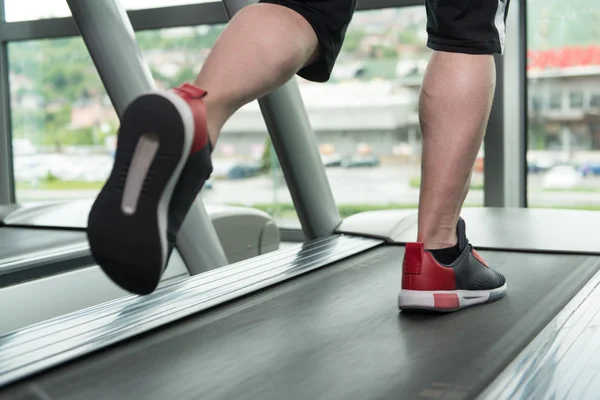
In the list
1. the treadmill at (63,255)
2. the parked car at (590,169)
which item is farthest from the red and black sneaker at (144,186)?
the parked car at (590,169)

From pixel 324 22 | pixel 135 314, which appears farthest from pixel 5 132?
pixel 324 22

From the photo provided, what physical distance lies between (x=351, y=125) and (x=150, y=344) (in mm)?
2422

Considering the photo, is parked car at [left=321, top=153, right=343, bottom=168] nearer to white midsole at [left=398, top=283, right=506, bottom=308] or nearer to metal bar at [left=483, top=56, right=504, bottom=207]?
metal bar at [left=483, top=56, right=504, bottom=207]

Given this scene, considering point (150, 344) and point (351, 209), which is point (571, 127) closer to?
point (351, 209)

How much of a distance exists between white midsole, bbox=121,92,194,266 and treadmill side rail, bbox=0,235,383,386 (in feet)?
0.91

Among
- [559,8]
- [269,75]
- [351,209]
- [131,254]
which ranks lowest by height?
[351,209]

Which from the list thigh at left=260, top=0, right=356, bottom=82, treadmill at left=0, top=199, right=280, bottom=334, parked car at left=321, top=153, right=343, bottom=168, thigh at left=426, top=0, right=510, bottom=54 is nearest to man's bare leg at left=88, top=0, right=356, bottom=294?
thigh at left=260, top=0, right=356, bottom=82

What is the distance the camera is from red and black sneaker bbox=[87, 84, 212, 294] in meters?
0.89

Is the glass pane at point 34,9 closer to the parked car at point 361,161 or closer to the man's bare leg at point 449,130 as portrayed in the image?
the parked car at point 361,161

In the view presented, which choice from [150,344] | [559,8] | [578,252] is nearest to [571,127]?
[559,8]

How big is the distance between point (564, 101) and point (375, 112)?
0.80 meters

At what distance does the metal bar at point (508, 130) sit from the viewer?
299cm

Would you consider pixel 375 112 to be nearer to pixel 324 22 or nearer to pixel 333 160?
pixel 333 160

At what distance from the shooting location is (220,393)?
91 centimetres
